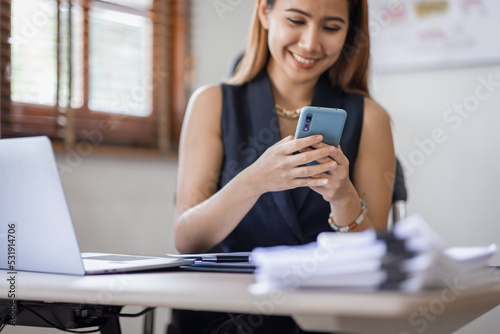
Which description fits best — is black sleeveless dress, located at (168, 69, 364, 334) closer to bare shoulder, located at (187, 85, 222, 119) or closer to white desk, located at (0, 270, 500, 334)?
bare shoulder, located at (187, 85, 222, 119)

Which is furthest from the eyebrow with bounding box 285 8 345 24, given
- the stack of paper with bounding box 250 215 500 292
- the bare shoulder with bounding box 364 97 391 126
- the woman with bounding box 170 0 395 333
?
the stack of paper with bounding box 250 215 500 292

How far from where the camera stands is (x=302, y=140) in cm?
100

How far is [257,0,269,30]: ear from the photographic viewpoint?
5.11 ft

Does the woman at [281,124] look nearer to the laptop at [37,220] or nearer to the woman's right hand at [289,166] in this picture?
the woman's right hand at [289,166]

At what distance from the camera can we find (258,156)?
4.99 feet

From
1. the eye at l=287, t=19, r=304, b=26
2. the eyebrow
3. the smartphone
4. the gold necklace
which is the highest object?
the eyebrow

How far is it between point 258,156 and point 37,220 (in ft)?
2.51

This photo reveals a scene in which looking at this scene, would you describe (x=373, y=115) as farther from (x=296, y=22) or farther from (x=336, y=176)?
(x=336, y=176)

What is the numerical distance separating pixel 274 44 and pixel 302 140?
22.9 inches

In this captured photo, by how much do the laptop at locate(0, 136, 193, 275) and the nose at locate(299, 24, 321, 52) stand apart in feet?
2.39

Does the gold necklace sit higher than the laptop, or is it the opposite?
the gold necklace

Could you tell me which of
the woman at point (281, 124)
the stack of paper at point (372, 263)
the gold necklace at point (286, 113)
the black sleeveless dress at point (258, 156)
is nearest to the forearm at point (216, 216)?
the woman at point (281, 124)

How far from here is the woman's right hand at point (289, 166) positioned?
1.02m

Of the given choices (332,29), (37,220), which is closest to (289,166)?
(37,220)
